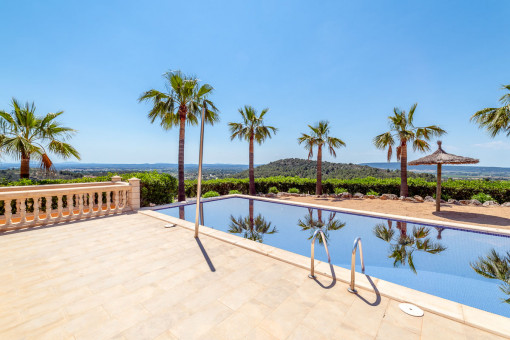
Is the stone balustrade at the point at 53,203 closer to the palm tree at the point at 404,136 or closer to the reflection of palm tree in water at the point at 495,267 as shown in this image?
the reflection of palm tree in water at the point at 495,267

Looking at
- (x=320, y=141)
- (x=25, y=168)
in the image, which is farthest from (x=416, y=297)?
(x=25, y=168)

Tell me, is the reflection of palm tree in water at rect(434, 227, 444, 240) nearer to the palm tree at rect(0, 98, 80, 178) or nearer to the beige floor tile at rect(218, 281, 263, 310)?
the beige floor tile at rect(218, 281, 263, 310)

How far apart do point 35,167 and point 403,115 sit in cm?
2222

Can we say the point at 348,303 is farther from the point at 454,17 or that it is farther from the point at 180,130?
the point at 454,17

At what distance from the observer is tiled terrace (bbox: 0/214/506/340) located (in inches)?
91.0

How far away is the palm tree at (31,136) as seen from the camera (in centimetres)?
930

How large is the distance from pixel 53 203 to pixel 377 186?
63.3ft

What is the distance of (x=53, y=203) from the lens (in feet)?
25.8

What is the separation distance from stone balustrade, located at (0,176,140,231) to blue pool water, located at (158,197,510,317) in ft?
6.13

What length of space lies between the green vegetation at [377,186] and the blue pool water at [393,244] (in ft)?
20.8

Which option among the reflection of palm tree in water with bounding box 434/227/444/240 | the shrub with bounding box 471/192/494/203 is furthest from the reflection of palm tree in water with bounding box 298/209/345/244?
the shrub with bounding box 471/192/494/203

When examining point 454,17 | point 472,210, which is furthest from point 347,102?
point 472,210

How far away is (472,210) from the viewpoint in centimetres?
1020

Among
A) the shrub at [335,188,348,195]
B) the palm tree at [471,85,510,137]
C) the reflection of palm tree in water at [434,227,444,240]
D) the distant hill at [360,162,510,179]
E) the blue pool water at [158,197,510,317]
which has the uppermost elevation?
the palm tree at [471,85,510,137]
